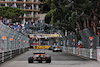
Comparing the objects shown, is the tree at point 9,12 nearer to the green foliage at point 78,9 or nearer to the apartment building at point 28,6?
the apartment building at point 28,6

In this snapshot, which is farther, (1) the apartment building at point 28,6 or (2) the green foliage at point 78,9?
(1) the apartment building at point 28,6

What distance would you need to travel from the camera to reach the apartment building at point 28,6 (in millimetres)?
139125

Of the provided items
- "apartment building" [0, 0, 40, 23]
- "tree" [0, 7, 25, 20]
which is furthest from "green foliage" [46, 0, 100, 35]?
"apartment building" [0, 0, 40, 23]

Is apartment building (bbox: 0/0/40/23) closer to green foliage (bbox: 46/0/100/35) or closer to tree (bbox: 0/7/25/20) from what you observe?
tree (bbox: 0/7/25/20)

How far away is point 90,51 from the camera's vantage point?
1146 inches

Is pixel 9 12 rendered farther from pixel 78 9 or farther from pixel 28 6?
pixel 78 9

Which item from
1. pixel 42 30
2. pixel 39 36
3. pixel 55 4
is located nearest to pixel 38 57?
pixel 55 4

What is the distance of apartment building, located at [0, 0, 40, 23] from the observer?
139125 mm

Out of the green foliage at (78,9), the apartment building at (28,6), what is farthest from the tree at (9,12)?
the green foliage at (78,9)

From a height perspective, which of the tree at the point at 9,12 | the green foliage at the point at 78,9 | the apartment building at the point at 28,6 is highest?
the apartment building at the point at 28,6

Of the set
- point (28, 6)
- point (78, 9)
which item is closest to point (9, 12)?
point (28, 6)

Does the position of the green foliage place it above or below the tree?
below

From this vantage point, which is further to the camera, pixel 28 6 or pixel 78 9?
pixel 28 6

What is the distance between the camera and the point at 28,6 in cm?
14438
